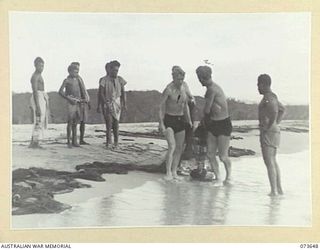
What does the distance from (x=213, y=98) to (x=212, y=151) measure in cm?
10

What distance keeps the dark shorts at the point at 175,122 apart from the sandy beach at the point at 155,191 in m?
0.03

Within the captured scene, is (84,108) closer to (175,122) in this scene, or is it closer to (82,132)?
(82,132)

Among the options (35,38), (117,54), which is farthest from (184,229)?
(35,38)

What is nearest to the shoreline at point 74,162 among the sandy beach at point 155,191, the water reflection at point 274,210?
the sandy beach at point 155,191

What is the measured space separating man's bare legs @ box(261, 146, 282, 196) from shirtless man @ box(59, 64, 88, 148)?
0.35 m

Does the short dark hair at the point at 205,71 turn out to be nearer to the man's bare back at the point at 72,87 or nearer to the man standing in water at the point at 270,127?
the man standing in water at the point at 270,127

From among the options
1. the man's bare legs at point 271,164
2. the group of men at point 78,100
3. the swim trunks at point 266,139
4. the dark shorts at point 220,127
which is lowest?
the man's bare legs at point 271,164

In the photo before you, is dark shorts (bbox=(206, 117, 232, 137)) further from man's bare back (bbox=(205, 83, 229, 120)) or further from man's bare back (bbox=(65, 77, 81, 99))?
man's bare back (bbox=(65, 77, 81, 99))

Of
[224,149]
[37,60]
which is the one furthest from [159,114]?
[37,60]

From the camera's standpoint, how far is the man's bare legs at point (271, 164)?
1.19 meters

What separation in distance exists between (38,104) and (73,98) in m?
0.07

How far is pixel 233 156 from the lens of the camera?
1.21 metres

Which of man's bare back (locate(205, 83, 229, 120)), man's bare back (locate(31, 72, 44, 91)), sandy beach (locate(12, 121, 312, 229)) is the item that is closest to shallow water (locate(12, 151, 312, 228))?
sandy beach (locate(12, 121, 312, 229))

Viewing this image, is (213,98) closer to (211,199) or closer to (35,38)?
(211,199)
